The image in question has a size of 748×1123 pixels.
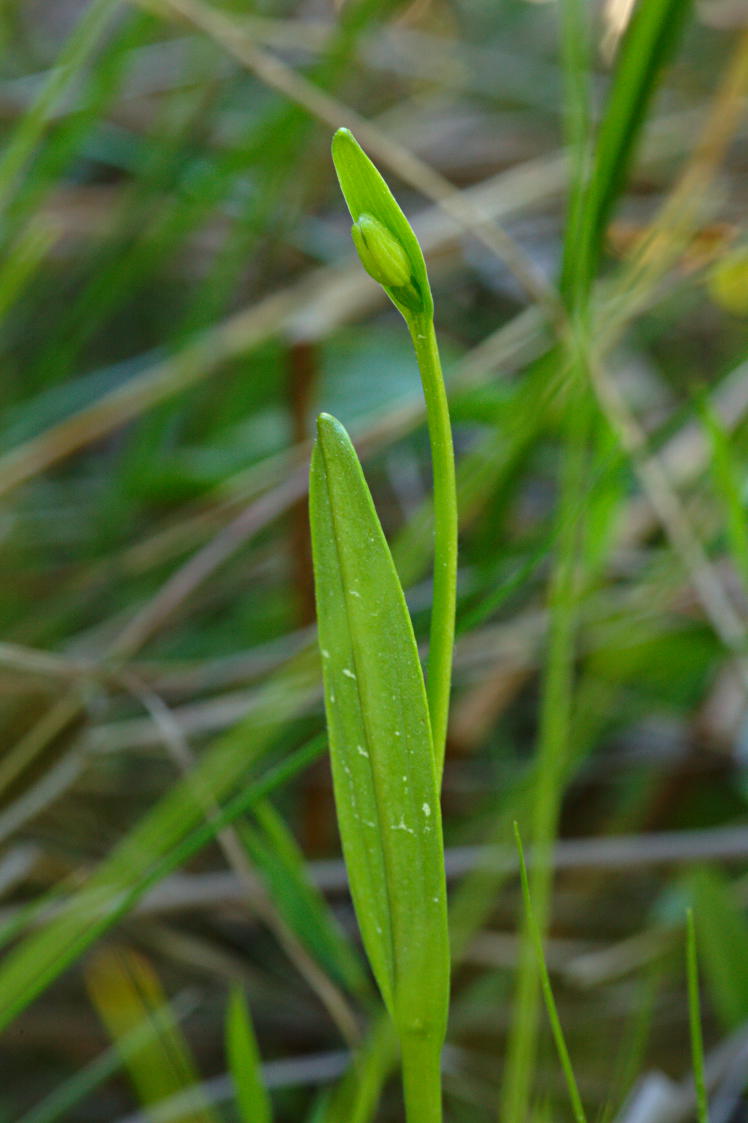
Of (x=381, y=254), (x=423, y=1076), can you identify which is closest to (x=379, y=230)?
(x=381, y=254)

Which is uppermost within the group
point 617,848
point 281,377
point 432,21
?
point 432,21

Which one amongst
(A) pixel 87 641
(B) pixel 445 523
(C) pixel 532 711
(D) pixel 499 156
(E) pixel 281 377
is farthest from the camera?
(D) pixel 499 156

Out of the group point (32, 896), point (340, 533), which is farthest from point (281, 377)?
point (340, 533)

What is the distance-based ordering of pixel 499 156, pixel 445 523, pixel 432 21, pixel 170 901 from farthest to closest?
pixel 432 21
pixel 499 156
pixel 170 901
pixel 445 523

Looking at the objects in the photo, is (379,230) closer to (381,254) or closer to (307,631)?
(381,254)

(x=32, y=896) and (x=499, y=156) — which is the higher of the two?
(x=499, y=156)

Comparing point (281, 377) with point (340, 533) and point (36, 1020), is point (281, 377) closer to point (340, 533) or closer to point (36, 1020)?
point (36, 1020)

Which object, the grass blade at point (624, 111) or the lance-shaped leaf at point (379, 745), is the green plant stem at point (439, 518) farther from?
the grass blade at point (624, 111)

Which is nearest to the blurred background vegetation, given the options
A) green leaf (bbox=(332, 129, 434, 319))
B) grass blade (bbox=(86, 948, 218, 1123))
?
grass blade (bbox=(86, 948, 218, 1123))
